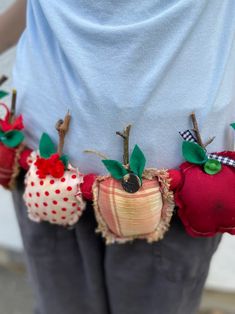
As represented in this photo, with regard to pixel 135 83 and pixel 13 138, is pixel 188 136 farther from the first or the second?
pixel 13 138

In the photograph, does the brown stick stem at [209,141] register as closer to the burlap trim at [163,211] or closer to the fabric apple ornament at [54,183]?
the burlap trim at [163,211]

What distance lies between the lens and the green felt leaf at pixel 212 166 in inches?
25.6

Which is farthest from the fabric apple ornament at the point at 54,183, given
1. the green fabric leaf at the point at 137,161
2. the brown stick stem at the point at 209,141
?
the brown stick stem at the point at 209,141

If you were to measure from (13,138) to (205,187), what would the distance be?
12.9 inches

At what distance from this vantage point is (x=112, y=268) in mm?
795

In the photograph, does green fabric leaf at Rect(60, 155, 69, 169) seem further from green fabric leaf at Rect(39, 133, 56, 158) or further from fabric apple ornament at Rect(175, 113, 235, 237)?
fabric apple ornament at Rect(175, 113, 235, 237)

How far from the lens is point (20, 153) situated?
2.45ft

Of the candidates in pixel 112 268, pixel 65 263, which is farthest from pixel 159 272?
pixel 65 263

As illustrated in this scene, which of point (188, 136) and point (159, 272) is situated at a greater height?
point (188, 136)

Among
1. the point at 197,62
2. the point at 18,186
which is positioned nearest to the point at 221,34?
the point at 197,62

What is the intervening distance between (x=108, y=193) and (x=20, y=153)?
192 millimetres

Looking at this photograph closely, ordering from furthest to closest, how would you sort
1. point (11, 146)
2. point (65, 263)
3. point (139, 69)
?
1. point (65, 263)
2. point (11, 146)
3. point (139, 69)

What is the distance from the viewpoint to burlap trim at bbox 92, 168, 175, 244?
652 mm

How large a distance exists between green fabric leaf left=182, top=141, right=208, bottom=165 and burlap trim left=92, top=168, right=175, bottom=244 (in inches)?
1.6
